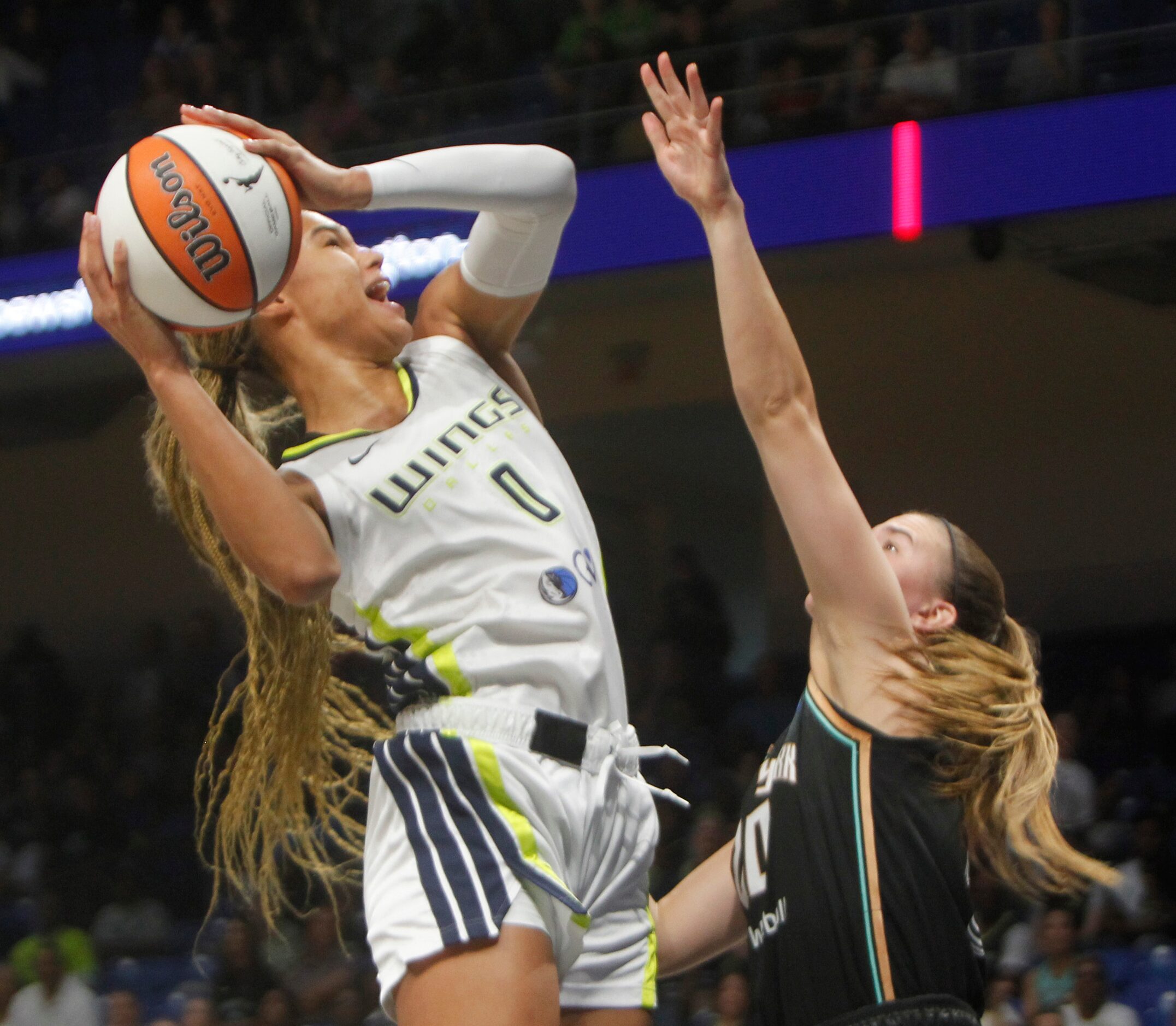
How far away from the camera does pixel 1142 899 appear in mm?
5434

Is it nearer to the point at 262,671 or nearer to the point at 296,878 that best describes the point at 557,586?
the point at 262,671

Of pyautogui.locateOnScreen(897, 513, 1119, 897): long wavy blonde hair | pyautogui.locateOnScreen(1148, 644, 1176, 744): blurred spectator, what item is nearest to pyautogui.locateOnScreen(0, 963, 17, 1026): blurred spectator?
pyautogui.locateOnScreen(1148, 644, 1176, 744): blurred spectator

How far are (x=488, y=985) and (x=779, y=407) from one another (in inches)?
32.9

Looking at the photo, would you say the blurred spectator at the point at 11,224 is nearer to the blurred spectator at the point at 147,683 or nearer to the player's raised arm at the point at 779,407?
the blurred spectator at the point at 147,683

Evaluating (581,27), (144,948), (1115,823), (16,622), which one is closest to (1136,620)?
(1115,823)

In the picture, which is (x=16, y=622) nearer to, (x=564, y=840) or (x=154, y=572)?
(x=154, y=572)

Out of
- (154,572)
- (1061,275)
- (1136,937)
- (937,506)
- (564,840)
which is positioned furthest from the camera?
(154,572)

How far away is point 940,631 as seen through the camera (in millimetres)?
2330

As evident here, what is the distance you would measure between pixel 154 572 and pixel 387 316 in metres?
7.60

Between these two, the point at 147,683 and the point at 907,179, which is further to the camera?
the point at 147,683

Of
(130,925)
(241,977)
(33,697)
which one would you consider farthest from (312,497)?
(33,697)

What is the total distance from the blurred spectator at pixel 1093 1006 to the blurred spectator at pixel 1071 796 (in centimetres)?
95

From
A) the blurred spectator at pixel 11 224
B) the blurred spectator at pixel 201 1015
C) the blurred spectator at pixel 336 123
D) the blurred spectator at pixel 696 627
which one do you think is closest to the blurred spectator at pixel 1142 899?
the blurred spectator at pixel 696 627

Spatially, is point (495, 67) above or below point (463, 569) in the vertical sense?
above
